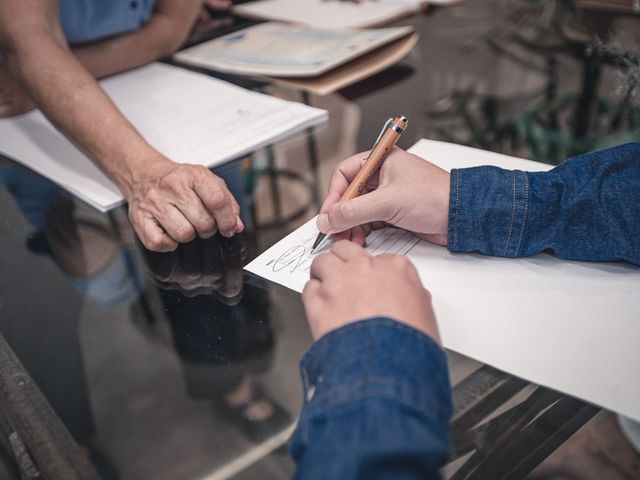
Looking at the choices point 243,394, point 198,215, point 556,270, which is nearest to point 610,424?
point 556,270

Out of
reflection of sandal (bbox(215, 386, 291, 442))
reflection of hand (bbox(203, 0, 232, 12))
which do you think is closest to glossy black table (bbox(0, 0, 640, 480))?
reflection of sandal (bbox(215, 386, 291, 442))

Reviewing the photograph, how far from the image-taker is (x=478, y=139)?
93 cm

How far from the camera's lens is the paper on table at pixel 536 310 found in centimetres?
48

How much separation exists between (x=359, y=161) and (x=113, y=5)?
71cm

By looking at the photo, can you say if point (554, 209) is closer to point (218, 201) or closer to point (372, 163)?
point (372, 163)

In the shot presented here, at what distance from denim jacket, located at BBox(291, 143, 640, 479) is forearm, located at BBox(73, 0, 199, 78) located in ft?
2.61

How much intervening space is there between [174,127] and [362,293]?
0.55 metres

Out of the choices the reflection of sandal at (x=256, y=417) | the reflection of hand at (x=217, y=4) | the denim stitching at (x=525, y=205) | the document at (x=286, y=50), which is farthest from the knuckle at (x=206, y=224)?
the reflection of hand at (x=217, y=4)

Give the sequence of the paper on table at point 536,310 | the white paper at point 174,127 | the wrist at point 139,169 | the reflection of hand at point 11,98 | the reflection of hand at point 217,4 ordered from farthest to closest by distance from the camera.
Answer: the reflection of hand at point 217,4 → the reflection of hand at point 11,98 → the white paper at point 174,127 → the wrist at point 139,169 → the paper on table at point 536,310

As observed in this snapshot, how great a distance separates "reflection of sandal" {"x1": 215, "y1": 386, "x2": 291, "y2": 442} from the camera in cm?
45

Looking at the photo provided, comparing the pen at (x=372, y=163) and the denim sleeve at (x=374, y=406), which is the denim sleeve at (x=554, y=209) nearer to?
the pen at (x=372, y=163)

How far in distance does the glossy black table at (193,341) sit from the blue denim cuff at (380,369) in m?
0.05

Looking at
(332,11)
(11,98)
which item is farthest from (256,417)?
(332,11)

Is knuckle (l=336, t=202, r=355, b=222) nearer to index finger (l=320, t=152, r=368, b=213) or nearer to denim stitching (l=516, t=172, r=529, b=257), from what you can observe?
index finger (l=320, t=152, r=368, b=213)
